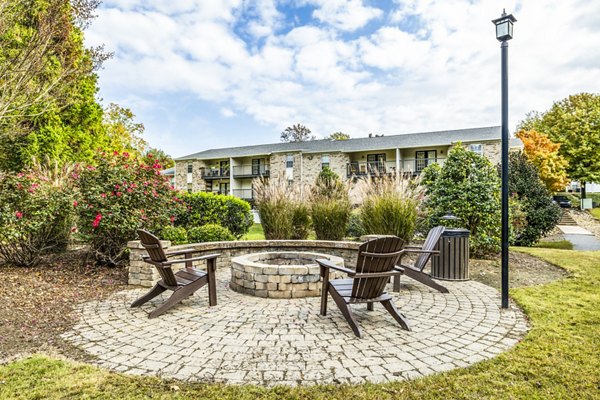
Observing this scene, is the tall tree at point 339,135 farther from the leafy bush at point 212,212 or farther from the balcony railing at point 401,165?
the leafy bush at point 212,212

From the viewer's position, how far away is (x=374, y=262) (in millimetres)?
3240

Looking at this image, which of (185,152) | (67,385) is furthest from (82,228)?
(185,152)

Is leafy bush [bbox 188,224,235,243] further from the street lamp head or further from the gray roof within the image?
the gray roof

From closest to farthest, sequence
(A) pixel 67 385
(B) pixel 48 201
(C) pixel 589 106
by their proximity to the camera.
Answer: (A) pixel 67 385
(B) pixel 48 201
(C) pixel 589 106

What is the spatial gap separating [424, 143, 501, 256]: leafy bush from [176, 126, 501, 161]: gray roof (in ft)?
44.6

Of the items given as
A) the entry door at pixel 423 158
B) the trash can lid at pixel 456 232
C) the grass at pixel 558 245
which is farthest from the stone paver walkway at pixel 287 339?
the entry door at pixel 423 158

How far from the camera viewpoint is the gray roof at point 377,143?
21283 mm

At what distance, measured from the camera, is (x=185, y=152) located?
33.5 meters

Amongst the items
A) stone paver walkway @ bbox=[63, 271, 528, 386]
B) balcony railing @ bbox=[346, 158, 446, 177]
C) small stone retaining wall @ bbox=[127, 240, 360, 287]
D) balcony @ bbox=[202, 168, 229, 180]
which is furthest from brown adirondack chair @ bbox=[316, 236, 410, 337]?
balcony @ bbox=[202, 168, 229, 180]

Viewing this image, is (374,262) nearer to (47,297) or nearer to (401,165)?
(47,297)

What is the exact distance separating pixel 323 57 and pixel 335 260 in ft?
27.6

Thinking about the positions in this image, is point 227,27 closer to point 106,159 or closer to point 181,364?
point 106,159

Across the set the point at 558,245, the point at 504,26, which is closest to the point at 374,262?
the point at 504,26

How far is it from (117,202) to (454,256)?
5.65m
